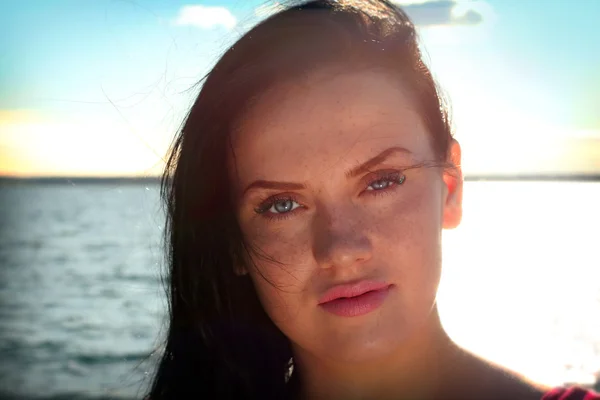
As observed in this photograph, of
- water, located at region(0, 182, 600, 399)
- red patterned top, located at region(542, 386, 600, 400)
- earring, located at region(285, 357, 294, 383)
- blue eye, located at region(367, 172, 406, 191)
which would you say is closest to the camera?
red patterned top, located at region(542, 386, 600, 400)

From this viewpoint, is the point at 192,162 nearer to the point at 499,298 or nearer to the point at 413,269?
the point at 413,269

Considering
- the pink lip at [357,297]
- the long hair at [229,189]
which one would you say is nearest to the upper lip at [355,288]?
the pink lip at [357,297]

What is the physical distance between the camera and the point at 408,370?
2277mm

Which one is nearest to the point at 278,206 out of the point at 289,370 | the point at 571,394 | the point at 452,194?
the point at 452,194

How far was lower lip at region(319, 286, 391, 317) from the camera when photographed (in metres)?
2.03

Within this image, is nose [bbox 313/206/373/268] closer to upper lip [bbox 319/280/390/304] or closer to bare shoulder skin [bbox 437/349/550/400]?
upper lip [bbox 319/280/390/304]

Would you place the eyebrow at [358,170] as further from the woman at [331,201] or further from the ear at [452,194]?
the ear at [452,194]

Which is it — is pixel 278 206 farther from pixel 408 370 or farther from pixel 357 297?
pixel 408 370

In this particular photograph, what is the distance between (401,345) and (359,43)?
95cm

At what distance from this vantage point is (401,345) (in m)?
2.25

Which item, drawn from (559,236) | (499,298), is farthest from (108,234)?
(499,298)

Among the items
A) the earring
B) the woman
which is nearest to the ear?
the woman

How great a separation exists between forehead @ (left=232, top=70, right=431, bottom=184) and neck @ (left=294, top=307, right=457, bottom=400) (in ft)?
1.97

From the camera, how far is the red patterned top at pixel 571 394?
6.09ft
